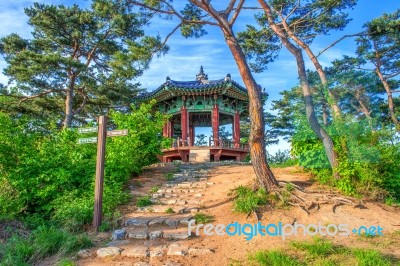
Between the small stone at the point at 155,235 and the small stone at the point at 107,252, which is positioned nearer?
the small stone at the point at 107,252

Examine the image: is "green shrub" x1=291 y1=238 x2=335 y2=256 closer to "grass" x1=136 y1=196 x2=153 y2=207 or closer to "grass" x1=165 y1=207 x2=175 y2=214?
"grass" x1=165 y1=207 x2=175 y2=214

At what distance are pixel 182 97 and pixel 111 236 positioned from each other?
12398 millimetres

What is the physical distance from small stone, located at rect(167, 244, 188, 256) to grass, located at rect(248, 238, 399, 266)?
1.01 m

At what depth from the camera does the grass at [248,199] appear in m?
6.45

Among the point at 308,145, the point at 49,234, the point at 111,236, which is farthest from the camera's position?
the point at 308,145

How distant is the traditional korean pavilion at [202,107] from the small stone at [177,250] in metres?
11.6

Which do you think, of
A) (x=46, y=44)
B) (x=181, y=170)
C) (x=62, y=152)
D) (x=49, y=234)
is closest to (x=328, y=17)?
(x=181, y=170)

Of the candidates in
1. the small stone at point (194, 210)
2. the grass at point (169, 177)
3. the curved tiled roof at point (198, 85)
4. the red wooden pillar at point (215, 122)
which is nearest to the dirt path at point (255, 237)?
the small stone at point (194, 210)

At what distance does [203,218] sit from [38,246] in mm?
2942

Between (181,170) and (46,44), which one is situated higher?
(46,44)

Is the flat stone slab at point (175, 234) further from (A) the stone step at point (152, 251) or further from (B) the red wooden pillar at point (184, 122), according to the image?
(B) the red wooden pillar at point (184, 122)

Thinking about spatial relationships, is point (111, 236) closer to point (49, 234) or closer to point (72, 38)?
point (49, 234)

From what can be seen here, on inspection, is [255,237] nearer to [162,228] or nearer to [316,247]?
[316,247]

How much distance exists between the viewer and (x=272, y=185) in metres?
7.18
